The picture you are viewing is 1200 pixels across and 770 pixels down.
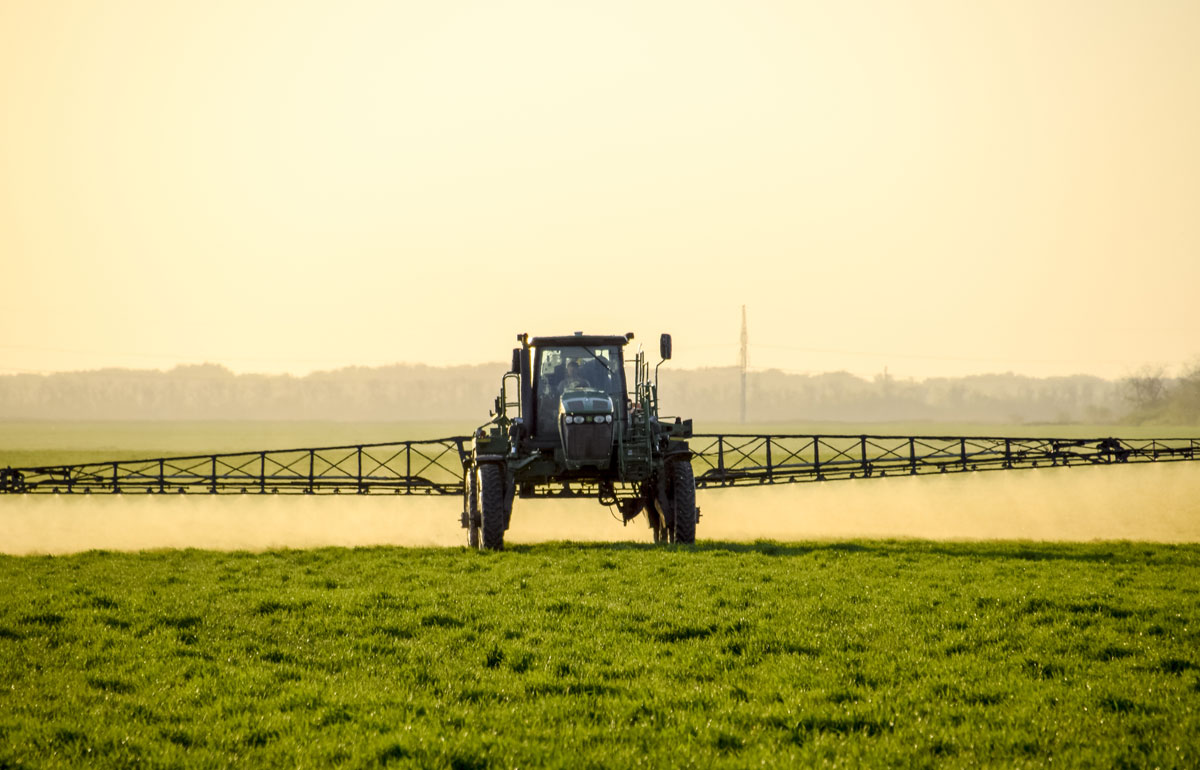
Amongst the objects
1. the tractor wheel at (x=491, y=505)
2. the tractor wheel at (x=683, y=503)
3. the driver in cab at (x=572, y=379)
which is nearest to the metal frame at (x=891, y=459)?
the tractor wheel at (x=683, y=503)

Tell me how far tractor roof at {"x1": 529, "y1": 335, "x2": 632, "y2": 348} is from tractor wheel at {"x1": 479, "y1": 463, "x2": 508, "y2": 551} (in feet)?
9.54

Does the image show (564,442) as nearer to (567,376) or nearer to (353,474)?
(567,376)

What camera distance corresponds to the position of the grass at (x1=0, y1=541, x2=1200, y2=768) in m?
6.91

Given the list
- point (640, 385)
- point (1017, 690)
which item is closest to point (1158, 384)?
point (640, 385)

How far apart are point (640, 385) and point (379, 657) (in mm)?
11038

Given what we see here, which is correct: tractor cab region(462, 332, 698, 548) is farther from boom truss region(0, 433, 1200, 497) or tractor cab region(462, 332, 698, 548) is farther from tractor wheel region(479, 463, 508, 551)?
boom truss region(0, 433, 1200, 497)

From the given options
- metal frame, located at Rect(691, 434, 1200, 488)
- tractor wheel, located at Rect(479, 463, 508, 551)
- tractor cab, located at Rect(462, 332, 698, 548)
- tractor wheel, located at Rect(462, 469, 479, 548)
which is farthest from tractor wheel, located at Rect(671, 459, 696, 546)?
tractor wheel, located at Rect(462, 469, 479, 548)

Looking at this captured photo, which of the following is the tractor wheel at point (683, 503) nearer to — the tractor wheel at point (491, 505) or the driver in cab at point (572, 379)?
the driver in cab at point (572, 379)

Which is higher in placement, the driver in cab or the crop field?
the driver in cab

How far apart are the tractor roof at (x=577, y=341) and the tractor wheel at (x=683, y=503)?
3019 mm

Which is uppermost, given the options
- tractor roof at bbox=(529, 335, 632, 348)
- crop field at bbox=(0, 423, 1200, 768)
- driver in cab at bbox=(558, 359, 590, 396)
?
tractor roof at bbox=(529, 335, 632, 348)

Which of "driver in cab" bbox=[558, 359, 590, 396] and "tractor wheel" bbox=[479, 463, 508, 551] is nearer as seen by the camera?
"tractor wheel" bbox=[479, 463, 508, 551]

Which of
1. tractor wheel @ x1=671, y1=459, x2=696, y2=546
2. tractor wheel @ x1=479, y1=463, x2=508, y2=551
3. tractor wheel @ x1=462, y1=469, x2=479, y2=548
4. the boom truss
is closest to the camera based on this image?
tractor wheel @ x1=479, y1=463, x2=508, y2=551

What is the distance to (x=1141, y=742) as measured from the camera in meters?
6.91
